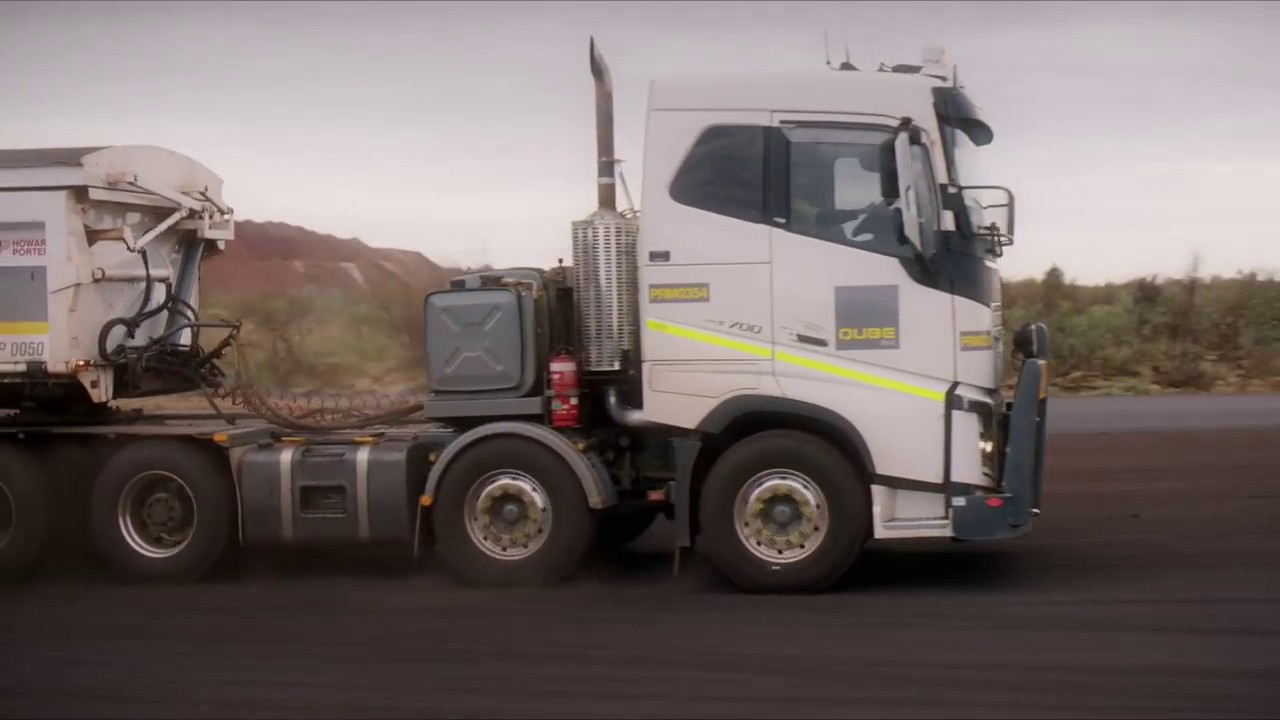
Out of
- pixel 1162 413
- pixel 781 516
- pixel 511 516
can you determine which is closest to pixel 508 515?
pixel 511 516

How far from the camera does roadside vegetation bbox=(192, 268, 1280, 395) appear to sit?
81.3 ft

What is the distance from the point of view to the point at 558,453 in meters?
10.3

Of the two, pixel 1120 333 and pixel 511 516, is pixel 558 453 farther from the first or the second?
pixel 1120 333

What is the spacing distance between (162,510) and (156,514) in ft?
0.19

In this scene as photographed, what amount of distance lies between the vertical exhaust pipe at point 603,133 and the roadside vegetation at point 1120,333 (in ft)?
40.6

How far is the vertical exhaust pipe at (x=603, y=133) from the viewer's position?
1070 centimetres

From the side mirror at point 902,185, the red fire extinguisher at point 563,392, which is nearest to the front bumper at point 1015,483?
the side mirror at point 902,185

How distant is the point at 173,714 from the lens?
750 cm

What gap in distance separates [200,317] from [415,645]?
4875 mm

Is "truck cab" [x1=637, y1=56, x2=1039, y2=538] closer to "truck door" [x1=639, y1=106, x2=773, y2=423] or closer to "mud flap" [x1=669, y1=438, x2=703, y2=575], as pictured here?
"truck door" [x1=639, y1=106, x2=773, y2=423]

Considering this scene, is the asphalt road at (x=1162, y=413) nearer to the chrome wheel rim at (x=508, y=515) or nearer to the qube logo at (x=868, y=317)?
the qube logo at (x=868, y=317)

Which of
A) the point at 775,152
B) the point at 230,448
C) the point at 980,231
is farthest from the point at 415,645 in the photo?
the point at 980,231

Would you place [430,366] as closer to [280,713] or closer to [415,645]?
[415,645]

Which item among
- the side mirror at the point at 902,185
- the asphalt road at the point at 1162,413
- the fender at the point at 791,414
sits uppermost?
the side mirror at the point at 902,185
